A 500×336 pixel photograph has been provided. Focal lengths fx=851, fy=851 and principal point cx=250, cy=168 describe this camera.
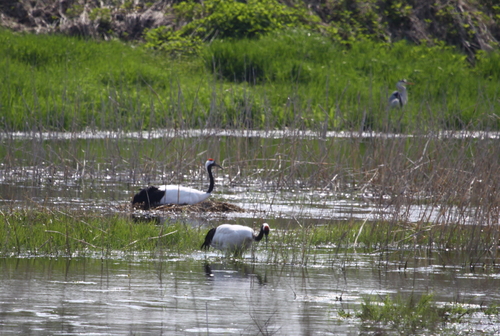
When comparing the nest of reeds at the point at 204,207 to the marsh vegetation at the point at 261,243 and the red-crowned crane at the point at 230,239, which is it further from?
the red-crowned crane at the point at 230,239

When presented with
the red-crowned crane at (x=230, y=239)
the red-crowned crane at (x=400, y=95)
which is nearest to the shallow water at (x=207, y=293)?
the red-crowned crane at (x=230, y=239)

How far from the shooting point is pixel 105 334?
5348 mm

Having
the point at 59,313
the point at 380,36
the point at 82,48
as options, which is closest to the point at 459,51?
the point at 380,36

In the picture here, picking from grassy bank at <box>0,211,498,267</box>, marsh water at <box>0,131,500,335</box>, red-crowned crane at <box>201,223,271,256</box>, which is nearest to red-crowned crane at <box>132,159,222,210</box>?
marsh water at <box>0,131,500,335</box>

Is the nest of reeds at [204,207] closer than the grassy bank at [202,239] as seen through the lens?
No

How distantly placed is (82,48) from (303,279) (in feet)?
51.8

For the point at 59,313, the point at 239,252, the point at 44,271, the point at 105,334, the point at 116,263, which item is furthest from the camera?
the point at 239,252

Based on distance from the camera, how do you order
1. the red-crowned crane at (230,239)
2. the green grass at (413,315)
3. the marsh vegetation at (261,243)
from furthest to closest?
the red-crowned crane at (230,239) → the marsh vegetation at (261,243) → the green grass at (413,315)

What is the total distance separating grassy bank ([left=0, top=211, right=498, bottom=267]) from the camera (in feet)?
26.2

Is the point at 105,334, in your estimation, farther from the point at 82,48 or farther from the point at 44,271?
the point at 82,48

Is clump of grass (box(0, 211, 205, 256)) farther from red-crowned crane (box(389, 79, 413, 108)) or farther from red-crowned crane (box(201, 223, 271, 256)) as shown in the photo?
red-crowned crane (box(389, 79, 413, 108))

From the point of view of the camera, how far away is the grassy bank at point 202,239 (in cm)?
800

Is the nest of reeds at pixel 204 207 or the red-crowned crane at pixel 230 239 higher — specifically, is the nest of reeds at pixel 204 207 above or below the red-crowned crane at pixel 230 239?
above

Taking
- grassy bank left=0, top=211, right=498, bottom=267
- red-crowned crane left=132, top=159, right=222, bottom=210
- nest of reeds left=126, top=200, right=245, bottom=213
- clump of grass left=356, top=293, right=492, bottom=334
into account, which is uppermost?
red-crowned crane left=132, top=159, right=222, bottom=210
